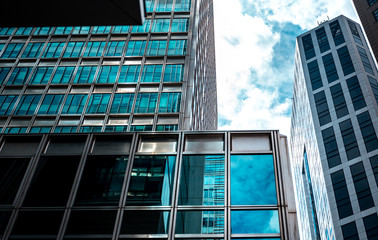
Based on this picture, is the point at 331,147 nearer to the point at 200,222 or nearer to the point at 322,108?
the point at 322,108

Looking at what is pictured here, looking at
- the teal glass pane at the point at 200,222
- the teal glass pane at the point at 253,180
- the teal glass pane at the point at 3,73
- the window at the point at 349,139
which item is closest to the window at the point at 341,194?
the window at the point at 349,139

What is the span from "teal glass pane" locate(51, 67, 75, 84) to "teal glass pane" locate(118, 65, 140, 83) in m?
5.51

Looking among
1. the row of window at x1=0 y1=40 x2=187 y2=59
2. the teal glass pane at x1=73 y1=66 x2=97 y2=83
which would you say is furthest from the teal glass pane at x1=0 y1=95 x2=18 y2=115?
the teal glass pane at x1=73 y1=66 x2=97 y2=83

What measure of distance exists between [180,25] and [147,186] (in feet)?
87.5

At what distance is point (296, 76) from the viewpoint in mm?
93188

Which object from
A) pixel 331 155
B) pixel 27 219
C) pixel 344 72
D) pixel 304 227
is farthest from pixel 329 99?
pixel 27 219

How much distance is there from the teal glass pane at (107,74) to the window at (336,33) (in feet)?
205

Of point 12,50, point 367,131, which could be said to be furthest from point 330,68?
point 12,50

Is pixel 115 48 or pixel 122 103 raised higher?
pixel 115 48

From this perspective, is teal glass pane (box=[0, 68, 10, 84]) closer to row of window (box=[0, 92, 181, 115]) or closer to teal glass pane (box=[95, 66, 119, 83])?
row of window (box=[0, 92, 181, 115])

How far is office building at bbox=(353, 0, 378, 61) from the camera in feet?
136

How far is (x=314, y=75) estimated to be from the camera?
78250 mm

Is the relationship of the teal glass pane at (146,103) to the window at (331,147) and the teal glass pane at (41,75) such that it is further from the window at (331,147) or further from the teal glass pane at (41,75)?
the window at (331,147)

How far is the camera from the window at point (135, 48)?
3589cm
